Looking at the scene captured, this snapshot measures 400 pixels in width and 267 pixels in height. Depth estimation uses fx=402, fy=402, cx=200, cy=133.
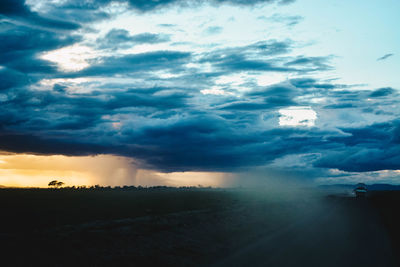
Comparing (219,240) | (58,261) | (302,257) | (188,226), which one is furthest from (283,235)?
(58,261)

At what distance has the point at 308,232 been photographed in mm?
25984

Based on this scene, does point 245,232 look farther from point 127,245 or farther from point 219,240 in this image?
point 127,245

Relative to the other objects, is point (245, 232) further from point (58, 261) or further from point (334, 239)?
point (58, 261)

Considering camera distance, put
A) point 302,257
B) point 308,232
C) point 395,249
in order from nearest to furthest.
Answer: point 302,257, point 395,249, point 308,232

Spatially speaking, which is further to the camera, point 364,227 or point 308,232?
point 364,227

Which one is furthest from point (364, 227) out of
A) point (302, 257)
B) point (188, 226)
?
point (302, 257)

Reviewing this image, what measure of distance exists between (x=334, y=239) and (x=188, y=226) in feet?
33.0

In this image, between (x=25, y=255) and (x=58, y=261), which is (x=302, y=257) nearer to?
(x=58, y=261)

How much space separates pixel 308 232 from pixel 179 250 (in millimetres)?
9941

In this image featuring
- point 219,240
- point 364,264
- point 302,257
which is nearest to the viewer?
point 364,264

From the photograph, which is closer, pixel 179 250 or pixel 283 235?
pixel 179 250

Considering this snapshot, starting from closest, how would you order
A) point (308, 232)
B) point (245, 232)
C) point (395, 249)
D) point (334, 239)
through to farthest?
point (395, 249)
point (334, 239)
point (308, 232)
point (245, 232)

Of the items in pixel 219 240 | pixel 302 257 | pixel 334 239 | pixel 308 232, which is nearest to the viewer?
pixel 302 257

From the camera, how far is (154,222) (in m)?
29.2
